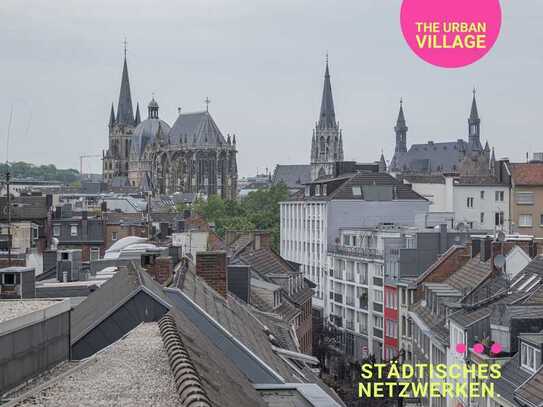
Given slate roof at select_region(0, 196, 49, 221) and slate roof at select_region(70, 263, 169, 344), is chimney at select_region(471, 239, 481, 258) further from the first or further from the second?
slate roof at select_region(70, 263, 169, 344)

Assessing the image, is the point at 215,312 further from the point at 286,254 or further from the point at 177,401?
the point at 286,254

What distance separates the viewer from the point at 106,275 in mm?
37531

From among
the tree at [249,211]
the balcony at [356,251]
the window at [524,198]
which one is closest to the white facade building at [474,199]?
the window at [524,198]

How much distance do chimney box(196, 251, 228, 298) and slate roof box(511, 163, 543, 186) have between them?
203ft

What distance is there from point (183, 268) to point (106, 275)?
11.2 metres

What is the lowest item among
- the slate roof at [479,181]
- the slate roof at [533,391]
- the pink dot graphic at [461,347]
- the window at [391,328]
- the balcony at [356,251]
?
the window at [391,328]

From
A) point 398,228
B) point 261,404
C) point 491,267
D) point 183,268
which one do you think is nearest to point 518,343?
point 183,268

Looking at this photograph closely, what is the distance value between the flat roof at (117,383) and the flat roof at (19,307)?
2.51 m

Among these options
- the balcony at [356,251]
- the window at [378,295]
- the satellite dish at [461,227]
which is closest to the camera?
the satellite dish at [461,227]

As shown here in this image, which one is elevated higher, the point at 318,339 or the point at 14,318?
the point at 14,318

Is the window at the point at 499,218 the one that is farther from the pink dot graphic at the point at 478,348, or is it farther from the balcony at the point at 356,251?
the pink dot graphic at the point at 478,348

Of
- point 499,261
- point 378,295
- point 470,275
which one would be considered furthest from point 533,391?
point 378,295

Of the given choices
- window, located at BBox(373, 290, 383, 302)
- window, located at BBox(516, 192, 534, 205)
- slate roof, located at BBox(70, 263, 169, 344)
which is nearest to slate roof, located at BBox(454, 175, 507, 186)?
window, located at BBox(516, 192, 534, 205)

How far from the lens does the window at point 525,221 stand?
88.9 metres
